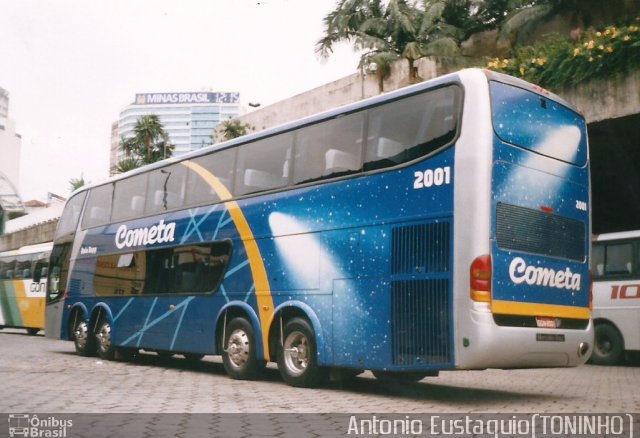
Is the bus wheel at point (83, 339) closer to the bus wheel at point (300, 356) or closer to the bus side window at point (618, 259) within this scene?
the bus wheel at point (300, 356)

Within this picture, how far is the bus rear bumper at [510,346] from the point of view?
7.79 m

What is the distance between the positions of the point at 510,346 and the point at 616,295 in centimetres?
847

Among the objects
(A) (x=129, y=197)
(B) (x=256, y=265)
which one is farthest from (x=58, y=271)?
(B) (x=256, y=265)

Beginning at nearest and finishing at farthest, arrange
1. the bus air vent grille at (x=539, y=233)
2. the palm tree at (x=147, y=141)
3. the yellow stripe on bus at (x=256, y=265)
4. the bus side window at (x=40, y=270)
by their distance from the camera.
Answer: the bus air vent grille at (x=539, y=233) < the yellow stripe on bus at (x=256, y=265) < the bus side window at (x=40, y=270) < the palm tree at (x=147, y=141)

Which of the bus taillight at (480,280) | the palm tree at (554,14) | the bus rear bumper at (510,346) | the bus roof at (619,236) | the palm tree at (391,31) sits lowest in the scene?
the bus rear bumper at (510,346)

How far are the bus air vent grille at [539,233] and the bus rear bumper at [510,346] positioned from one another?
91 cm

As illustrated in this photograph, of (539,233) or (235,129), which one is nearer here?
(539,233)

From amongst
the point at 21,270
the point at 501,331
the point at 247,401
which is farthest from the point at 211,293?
the point at 21,270

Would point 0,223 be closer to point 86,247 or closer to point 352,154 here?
point 86,247

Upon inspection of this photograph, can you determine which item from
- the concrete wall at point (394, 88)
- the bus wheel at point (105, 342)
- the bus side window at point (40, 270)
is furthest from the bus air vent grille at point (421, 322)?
the bus side window at point (40, 270)

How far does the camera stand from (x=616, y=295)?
50.5ft

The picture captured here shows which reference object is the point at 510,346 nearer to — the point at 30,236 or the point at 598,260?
the point at 598,260

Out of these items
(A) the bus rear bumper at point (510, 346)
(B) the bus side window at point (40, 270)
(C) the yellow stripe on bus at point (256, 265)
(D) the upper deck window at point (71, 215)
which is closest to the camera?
(A) the bus rear bumper at point (510, 346)

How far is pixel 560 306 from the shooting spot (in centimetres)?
884
